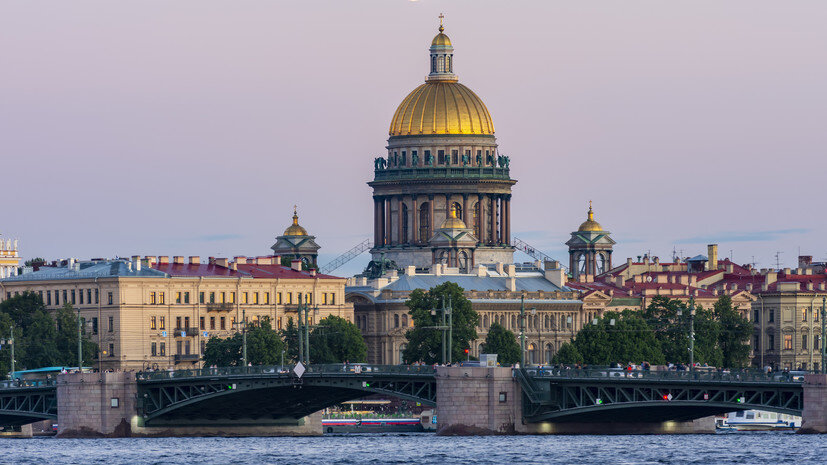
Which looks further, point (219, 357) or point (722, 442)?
point (219, 357)

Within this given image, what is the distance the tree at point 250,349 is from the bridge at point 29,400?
3125cm

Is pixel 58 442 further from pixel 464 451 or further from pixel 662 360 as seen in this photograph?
pixel 662 360

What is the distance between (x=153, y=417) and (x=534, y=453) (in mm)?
26902

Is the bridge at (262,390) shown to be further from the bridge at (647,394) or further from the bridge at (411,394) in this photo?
the bridge at (647,394)

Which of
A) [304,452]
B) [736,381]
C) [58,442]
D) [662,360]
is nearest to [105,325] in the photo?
[662,360]

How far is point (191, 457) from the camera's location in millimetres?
135500

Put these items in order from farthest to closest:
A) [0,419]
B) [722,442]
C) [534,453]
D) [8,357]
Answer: [8,357], [0,419], [722,442], [534,453]

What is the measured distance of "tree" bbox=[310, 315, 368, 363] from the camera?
193250mm

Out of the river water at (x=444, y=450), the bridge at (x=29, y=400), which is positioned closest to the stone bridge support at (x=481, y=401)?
Answer: the river water at (x=444, y=450)

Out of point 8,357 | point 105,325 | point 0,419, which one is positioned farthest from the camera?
point 105,325

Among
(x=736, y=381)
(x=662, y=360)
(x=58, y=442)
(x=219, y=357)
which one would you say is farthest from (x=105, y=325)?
(x=736, y=381)

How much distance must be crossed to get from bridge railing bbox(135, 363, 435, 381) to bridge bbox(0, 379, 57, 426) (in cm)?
466

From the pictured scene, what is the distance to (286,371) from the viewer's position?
148 metres

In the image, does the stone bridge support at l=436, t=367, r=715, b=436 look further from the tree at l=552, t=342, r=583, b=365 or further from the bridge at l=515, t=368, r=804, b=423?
the tree at l=552, t=342, r=583, b=365
